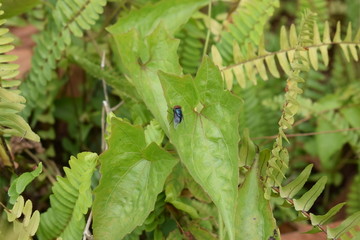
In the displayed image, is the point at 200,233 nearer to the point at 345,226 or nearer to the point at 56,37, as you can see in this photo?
the point at 345,226

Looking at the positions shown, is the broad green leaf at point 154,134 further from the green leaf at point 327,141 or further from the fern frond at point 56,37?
the green leaf at point 327,141

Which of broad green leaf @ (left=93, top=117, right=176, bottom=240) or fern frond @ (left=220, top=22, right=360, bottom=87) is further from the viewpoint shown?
fern frond @ (left=220, top=22, right=360, bottom=87)

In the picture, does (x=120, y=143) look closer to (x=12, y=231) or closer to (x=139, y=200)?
(x=139, y=200)

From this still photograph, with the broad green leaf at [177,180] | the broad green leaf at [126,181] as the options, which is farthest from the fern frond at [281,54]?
the broad green leaf at [126,181]

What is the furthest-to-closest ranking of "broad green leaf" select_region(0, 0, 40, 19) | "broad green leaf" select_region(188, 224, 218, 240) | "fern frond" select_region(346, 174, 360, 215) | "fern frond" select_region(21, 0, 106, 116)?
1. "fern frond" select_region(346, 174, 360, 215)
2. "fern frond" select_region(21, 0, 106, 116)
3. "broad green leaf" select_region(0, 0, 40, 19)
4. "broad green leaf" select_region(188, 224, 218, 240)

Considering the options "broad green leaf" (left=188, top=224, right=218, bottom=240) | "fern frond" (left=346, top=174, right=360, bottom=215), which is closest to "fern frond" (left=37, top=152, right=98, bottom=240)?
"broad green leaf" (left=188, top=224, right=218, bottom=240)

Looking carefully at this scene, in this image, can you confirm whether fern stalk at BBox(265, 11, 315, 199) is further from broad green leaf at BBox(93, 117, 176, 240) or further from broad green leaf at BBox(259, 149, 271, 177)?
broad green leaf at BBox(93, 117, 176, 240)

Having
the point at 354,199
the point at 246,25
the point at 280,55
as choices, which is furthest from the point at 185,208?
the point at 354,199
